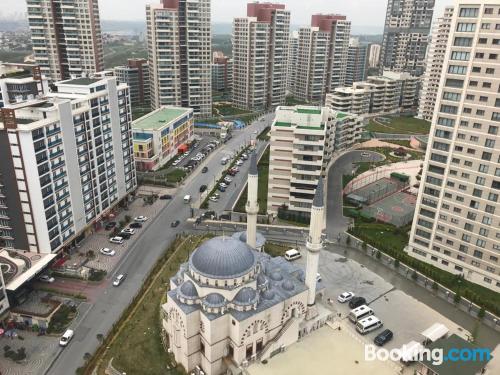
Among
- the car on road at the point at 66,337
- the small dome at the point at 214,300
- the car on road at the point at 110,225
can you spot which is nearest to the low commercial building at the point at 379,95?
the car on road at the point at 110,225

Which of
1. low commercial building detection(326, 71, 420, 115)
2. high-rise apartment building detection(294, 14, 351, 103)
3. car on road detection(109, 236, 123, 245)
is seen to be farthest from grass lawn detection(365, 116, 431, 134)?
car on road detection(109, 236, 123, 245)

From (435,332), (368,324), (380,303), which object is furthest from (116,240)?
(435,332)

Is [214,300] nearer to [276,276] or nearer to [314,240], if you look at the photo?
[276,276]

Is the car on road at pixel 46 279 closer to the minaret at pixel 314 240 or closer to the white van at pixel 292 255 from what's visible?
the white van at pixel 292 255

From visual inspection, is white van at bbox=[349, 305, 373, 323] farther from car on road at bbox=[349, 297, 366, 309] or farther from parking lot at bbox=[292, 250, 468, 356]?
car on road at bbox=[349, 297, 366, 309]

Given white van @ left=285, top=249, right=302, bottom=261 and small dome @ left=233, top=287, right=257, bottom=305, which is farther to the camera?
white van @ left=285, top=249, right=302, bottom=261

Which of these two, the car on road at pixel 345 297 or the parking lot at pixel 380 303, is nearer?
the parking lot at pixel 380 303
